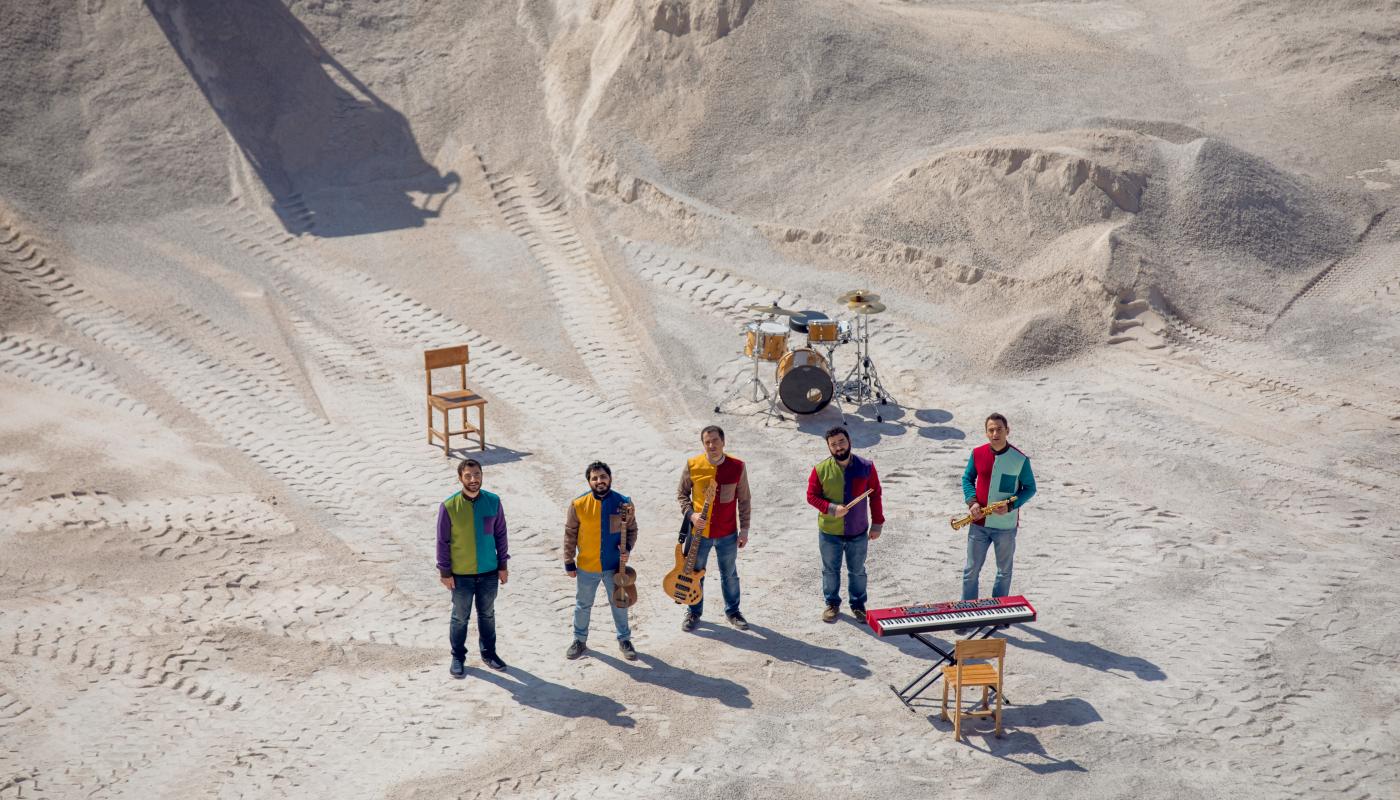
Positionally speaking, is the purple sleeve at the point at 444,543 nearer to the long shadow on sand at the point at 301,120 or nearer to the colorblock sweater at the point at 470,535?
the colorblock sweater at the point at 470,535

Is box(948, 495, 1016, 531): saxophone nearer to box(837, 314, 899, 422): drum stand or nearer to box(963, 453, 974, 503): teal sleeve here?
box(963, 453, 974, 503): teal sleeve

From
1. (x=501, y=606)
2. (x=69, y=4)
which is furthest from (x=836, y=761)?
(x=69, y=4)

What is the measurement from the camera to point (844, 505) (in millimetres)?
10578

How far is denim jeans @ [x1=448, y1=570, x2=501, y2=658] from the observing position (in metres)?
10.0

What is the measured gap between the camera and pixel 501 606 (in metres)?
11.5

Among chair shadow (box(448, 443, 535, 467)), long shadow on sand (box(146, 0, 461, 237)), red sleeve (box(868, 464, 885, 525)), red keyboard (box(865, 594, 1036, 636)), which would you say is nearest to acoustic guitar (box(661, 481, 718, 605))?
red sleeve (box(868, 464, 885, 525))

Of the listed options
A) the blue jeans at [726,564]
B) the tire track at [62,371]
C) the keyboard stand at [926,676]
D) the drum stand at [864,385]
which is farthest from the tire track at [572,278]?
the keyboard stand at [926,676]

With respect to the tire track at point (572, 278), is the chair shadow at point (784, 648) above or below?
below

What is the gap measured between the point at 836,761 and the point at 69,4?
61.8 ft

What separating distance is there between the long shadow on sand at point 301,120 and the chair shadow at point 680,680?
11433 millimetres

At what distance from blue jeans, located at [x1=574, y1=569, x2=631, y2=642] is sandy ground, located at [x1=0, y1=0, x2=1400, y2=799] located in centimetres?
29

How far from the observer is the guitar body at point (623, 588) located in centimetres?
1017

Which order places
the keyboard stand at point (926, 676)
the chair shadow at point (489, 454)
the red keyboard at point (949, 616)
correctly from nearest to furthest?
1. the red keyboard at point (949, 616)
2. the keyboard stand at point (926, 676)
3. the chair shadow at point (489, 454)

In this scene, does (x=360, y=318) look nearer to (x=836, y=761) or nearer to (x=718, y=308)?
(x=718, y=308)
